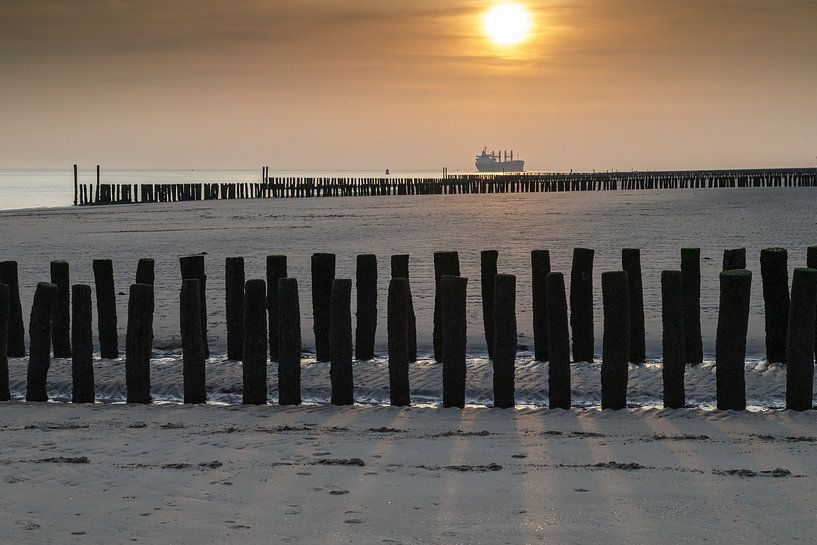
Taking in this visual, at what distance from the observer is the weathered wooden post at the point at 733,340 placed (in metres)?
7.37

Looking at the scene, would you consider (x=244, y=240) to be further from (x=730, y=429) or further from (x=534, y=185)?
(x=534, y=185)

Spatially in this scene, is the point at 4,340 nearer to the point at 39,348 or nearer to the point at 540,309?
the point at 39,348

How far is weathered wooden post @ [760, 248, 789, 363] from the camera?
8.52 meters

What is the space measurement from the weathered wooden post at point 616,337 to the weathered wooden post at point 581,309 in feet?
4.27

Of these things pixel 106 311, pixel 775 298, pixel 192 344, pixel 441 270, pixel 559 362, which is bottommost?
pixel 559 362

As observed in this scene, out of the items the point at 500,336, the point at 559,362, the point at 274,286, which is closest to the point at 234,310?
the point at 274,286

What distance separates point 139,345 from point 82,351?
1.50ft

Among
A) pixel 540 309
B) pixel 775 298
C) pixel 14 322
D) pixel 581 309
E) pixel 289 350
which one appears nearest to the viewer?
pixel 289 350

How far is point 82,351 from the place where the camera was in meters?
7.96

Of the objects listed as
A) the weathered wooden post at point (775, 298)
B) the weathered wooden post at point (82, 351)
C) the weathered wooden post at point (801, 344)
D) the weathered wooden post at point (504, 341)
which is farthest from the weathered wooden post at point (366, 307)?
the weathered wooden post at point (801, 344)

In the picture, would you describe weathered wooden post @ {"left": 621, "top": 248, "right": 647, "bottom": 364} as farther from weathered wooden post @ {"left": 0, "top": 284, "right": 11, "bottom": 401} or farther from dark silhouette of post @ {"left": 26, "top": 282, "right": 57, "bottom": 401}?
weathered wooden post @ {"left": 0, "top": 284, "right": 11, "bottom": 401}

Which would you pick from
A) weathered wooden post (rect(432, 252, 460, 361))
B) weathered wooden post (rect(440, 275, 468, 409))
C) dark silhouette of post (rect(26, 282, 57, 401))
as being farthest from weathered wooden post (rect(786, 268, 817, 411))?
dark silhouette of post (rect(26, 282, 57, 401))

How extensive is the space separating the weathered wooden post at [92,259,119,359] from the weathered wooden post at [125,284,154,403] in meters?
1.60

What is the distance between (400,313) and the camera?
7590 mm
